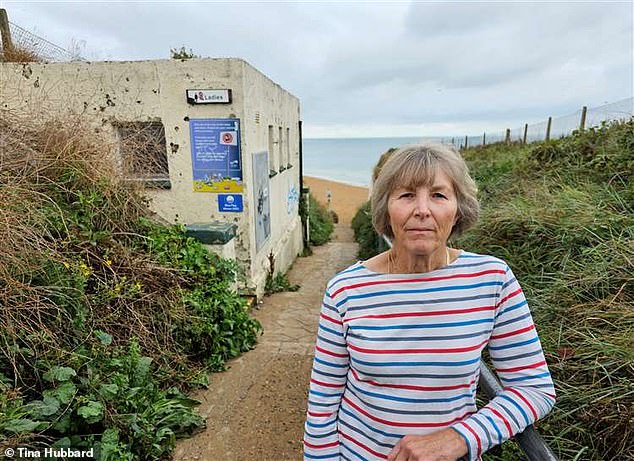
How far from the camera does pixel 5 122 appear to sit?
11.6 feet

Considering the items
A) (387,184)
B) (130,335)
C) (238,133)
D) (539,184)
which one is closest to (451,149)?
(387,184)

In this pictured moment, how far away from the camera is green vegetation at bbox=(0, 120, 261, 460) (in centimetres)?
212

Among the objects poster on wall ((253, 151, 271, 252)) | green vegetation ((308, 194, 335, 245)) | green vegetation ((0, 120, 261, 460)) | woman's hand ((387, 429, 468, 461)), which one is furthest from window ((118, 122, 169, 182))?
green vegetation ((308, 194, 335, 245))

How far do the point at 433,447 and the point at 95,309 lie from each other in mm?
2641

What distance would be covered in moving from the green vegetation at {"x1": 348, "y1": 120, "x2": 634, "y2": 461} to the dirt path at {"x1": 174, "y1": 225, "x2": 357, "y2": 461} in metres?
1.53

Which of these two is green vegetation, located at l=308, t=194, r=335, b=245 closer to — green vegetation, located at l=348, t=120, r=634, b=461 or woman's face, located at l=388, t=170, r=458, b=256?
green vegetation, located at l=348, t=120, r=634, b=461

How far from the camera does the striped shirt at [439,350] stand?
1088 millimetres

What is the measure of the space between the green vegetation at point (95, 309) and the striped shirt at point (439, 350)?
5.37 ft

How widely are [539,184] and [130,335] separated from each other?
5049mm

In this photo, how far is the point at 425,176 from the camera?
45.1 inches

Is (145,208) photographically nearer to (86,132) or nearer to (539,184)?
(86,132)

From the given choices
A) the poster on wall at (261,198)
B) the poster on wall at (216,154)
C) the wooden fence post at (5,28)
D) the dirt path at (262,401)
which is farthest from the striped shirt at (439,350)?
the wooden fence post at (5,28)

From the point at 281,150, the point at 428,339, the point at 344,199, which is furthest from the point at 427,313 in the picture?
the point at 344,199

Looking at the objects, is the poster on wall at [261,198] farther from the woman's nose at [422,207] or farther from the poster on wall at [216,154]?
the woman's nose at [422,207]
